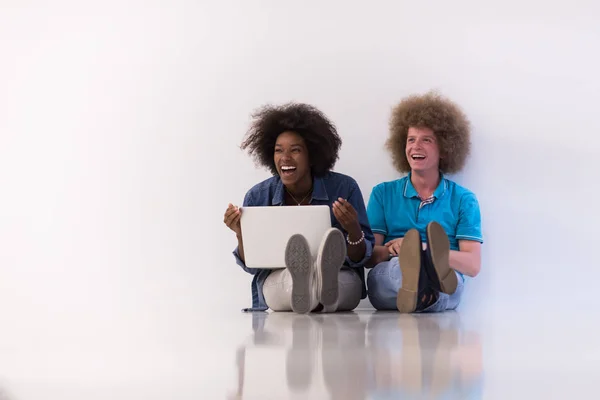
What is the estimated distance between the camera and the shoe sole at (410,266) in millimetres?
2973

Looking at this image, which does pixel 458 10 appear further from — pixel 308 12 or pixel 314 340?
pixel 314 340

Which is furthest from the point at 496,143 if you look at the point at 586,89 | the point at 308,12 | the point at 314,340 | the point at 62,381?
the point at 62,381

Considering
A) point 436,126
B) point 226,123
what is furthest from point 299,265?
point 226,123

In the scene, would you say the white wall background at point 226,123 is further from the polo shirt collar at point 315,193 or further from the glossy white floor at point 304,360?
the glossy white floor at point 304,360

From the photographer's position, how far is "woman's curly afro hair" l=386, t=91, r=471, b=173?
3941 mm

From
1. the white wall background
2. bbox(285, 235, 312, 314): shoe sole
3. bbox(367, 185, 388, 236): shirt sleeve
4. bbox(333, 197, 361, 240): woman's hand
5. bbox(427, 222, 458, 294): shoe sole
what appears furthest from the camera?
the white wall background

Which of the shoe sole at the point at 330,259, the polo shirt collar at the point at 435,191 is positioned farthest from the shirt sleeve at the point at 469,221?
the shoe sole at the point at 330,259

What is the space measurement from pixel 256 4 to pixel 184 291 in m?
1.67

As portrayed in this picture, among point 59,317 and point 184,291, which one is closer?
point 59,317

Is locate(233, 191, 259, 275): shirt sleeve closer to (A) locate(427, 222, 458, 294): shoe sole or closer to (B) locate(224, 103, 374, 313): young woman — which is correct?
(B) locate(224, 103, 374, 313): young woman

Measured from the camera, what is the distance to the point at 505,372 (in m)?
1.57

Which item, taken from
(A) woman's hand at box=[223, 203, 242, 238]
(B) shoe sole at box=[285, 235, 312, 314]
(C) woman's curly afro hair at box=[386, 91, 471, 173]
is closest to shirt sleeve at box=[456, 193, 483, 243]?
(C) woman's curly afro hair at box=[386, 91, 471, 173]

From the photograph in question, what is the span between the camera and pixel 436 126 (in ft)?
12.9

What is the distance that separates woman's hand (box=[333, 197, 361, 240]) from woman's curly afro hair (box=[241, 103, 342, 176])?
47 cm
